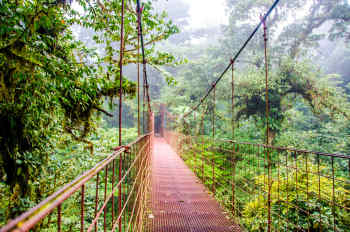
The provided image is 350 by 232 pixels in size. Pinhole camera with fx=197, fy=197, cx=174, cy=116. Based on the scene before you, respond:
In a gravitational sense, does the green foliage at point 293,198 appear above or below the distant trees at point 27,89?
below

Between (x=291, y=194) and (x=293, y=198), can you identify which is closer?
(x=293, y=198)

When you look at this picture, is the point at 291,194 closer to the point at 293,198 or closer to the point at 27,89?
the point at 293,198

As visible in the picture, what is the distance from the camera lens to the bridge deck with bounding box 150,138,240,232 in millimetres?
1732

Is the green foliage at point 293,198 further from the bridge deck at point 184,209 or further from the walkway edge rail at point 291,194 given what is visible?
the bridge deck at point 184,209

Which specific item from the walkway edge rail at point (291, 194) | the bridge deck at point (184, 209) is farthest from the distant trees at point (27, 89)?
the walkway edge rail at point (291, 194)

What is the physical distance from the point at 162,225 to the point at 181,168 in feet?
8.15

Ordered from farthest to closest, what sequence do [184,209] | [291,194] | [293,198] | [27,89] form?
[291,194] < [293,198] < [184,209] < [27,89]

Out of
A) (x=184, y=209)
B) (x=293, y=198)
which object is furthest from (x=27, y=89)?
(x=293, y=198)

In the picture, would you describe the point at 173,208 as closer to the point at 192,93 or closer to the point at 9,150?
the point at 9,150

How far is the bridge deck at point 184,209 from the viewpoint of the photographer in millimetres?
1732

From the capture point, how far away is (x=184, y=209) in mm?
2100

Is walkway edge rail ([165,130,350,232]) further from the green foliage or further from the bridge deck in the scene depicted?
the bridge deck

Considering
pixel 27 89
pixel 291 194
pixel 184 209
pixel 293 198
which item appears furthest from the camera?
pixel 291 194

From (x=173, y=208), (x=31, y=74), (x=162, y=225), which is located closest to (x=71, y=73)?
(x=31, y=74)
